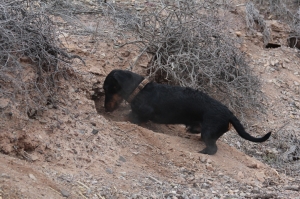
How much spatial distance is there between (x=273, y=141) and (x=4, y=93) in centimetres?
446

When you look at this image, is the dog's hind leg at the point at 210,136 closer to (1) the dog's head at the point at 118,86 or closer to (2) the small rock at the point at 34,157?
(1) the dog's head at the point at 118,86

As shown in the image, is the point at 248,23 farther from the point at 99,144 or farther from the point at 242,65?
the point at 99,144

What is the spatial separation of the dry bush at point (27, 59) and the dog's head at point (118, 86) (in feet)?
3.16

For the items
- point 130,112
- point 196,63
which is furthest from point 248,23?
point 130,112

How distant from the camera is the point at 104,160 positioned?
549 cm

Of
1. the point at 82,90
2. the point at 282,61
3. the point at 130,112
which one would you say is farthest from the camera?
the point at 282,61

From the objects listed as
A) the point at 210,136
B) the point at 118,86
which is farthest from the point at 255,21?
the point at 210,136

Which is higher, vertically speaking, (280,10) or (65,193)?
(280,10)

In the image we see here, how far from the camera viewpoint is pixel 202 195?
17.2 feet

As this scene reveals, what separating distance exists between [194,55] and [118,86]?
1339 mm

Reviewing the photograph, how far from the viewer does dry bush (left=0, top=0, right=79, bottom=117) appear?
5363 millimetres

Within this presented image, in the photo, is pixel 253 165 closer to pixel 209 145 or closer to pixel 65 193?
pixel 209 145

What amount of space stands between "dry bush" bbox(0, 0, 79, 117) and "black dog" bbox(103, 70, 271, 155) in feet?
3.60

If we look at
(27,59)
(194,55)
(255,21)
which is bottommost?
(255,21)
